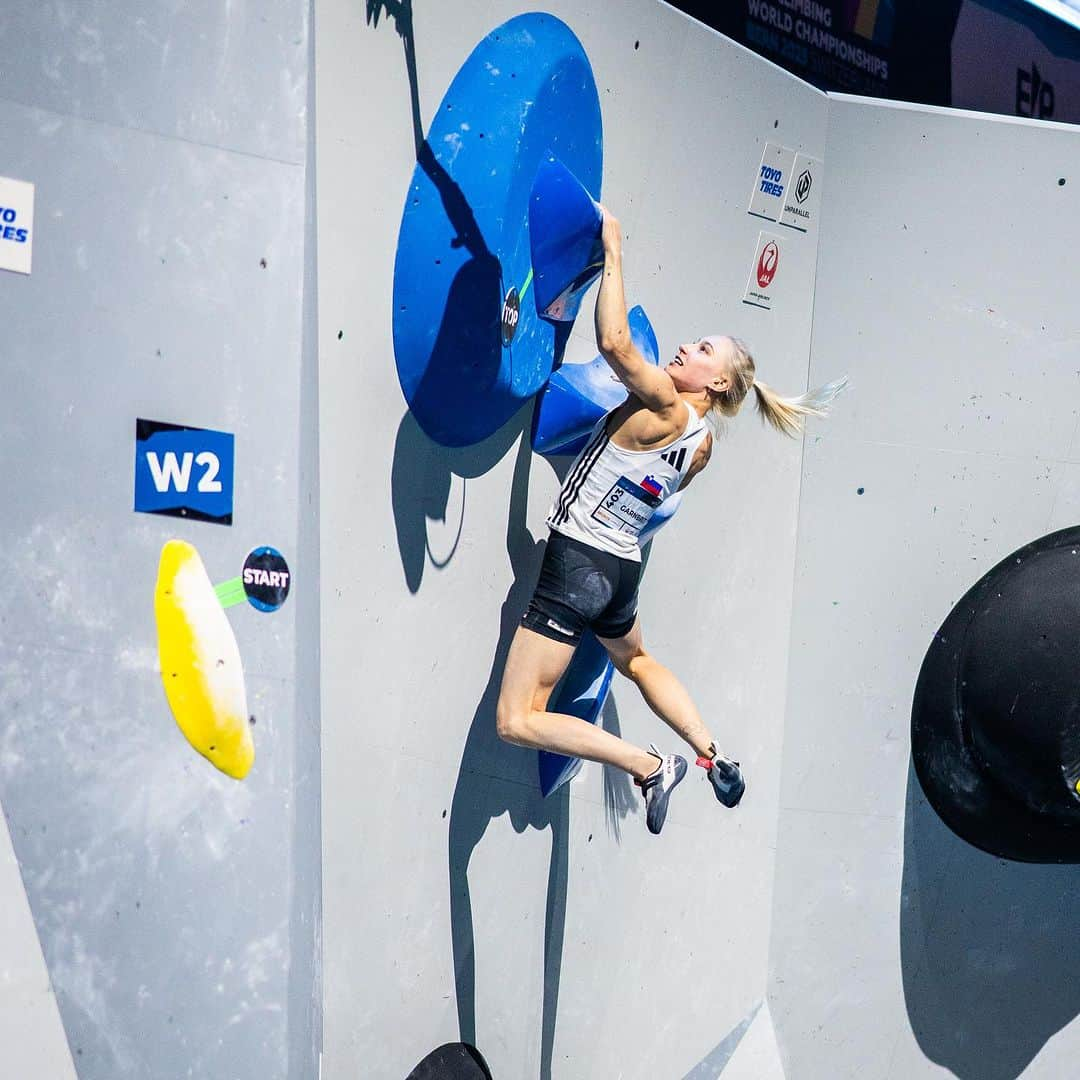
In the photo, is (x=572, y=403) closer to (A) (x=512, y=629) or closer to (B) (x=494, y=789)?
(A) (x=512, y=629)

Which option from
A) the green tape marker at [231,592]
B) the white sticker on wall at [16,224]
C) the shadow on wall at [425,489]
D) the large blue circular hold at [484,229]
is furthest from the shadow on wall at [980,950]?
the white sticker on wall at [16,224]

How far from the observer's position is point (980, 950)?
362cm

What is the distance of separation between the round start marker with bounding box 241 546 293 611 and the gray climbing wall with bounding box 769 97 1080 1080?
170 centimetres

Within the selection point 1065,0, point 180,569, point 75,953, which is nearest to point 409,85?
point 180,569

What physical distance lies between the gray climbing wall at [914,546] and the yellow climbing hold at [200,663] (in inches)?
69.0

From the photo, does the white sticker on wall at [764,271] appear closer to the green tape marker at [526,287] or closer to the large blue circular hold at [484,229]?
the large blue circular hold at [484,229]

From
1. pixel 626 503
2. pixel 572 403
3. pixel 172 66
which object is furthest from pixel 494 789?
pixel 172 66

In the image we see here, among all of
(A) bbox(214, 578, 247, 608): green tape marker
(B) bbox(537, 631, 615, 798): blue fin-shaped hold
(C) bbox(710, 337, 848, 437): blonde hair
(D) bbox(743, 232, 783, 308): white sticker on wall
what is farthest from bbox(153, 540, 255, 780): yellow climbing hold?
(D) bbox(743, 232, 783, 308): white sticker on wall

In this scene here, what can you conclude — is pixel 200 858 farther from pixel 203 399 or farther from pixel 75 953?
pixel 203 399

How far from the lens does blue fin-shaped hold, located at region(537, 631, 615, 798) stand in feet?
9.75

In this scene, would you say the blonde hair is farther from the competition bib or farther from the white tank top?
the competition bib

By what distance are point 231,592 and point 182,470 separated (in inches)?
8.0

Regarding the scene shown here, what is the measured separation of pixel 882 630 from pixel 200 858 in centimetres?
194

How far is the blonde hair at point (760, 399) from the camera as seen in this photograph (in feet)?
9.27
